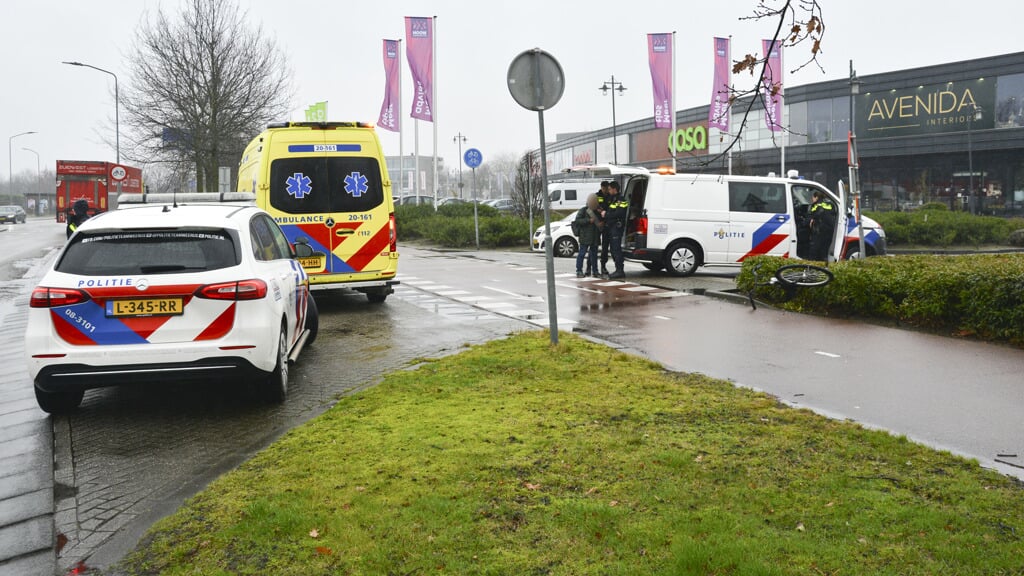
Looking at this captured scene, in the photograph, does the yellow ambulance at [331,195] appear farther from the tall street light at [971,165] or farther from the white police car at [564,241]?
the tall street light at [971,165]

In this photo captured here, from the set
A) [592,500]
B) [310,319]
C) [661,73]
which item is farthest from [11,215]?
[592,500]

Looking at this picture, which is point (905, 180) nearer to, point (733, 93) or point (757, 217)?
point (757, 217)

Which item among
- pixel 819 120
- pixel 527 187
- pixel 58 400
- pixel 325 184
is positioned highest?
pixel 819 120

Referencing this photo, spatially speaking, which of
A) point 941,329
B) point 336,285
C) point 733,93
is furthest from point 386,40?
point 733,93

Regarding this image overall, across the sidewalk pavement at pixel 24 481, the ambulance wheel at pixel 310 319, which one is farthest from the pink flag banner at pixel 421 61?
the sidewalk pavement at pixel 24 481

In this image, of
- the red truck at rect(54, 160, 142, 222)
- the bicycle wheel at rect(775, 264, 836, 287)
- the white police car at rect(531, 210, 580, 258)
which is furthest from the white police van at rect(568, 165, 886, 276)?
the red truck at rect(54, 160, 142, 222)

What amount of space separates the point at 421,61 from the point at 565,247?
17.4 metres

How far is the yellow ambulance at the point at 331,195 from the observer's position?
12.7 m

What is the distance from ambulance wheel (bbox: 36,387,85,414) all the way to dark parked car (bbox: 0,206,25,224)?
69.0m

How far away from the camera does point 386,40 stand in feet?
139

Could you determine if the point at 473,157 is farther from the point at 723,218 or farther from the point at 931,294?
the point at 931,294

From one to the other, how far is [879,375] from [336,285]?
26.0 ft

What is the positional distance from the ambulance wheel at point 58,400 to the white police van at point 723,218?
455 inches

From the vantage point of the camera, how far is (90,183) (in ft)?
137
